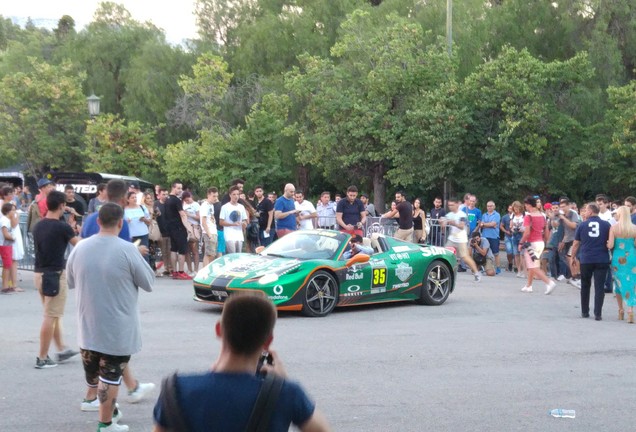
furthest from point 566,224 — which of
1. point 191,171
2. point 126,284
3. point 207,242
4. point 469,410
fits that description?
point 191,171

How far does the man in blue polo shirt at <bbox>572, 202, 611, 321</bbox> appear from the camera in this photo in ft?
47.0

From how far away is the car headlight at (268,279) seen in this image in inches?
526

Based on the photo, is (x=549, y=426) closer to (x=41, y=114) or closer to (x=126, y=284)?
(x=126, y=284)

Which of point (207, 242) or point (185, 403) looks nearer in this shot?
point (185, 403)

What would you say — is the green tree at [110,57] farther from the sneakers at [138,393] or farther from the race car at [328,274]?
the sneakers at [138,393]

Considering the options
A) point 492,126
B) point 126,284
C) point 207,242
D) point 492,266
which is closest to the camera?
point 126,284

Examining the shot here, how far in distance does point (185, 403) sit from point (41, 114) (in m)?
50.8

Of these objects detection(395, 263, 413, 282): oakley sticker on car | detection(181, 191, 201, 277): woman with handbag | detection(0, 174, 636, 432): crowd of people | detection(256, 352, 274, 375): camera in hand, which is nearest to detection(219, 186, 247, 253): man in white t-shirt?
detection(0, 174, 636, 432): crowd of people

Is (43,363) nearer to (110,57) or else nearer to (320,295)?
(320,295)

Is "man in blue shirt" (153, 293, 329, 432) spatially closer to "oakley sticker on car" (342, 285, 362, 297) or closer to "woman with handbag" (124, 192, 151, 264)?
"oakley sticker on car" (342, 285, 362, 297)

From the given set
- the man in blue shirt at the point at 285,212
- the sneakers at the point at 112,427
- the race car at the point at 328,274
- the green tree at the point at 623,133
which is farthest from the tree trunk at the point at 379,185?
the sneakers at the point at 112,427

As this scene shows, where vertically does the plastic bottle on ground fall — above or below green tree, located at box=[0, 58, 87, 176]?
below

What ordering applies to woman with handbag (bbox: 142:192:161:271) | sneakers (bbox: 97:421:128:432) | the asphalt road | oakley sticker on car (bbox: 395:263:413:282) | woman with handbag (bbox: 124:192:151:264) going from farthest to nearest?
woman with handbag (bbox: 142:192:161:271)
woman with handbag (bbox: 124:192:151:264)
oakley sticker on car (bbox: 395:263:413:282)
the asphalt road
sneakers (bbox: 97:421:128:432)

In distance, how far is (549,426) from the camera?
7.56 meters
